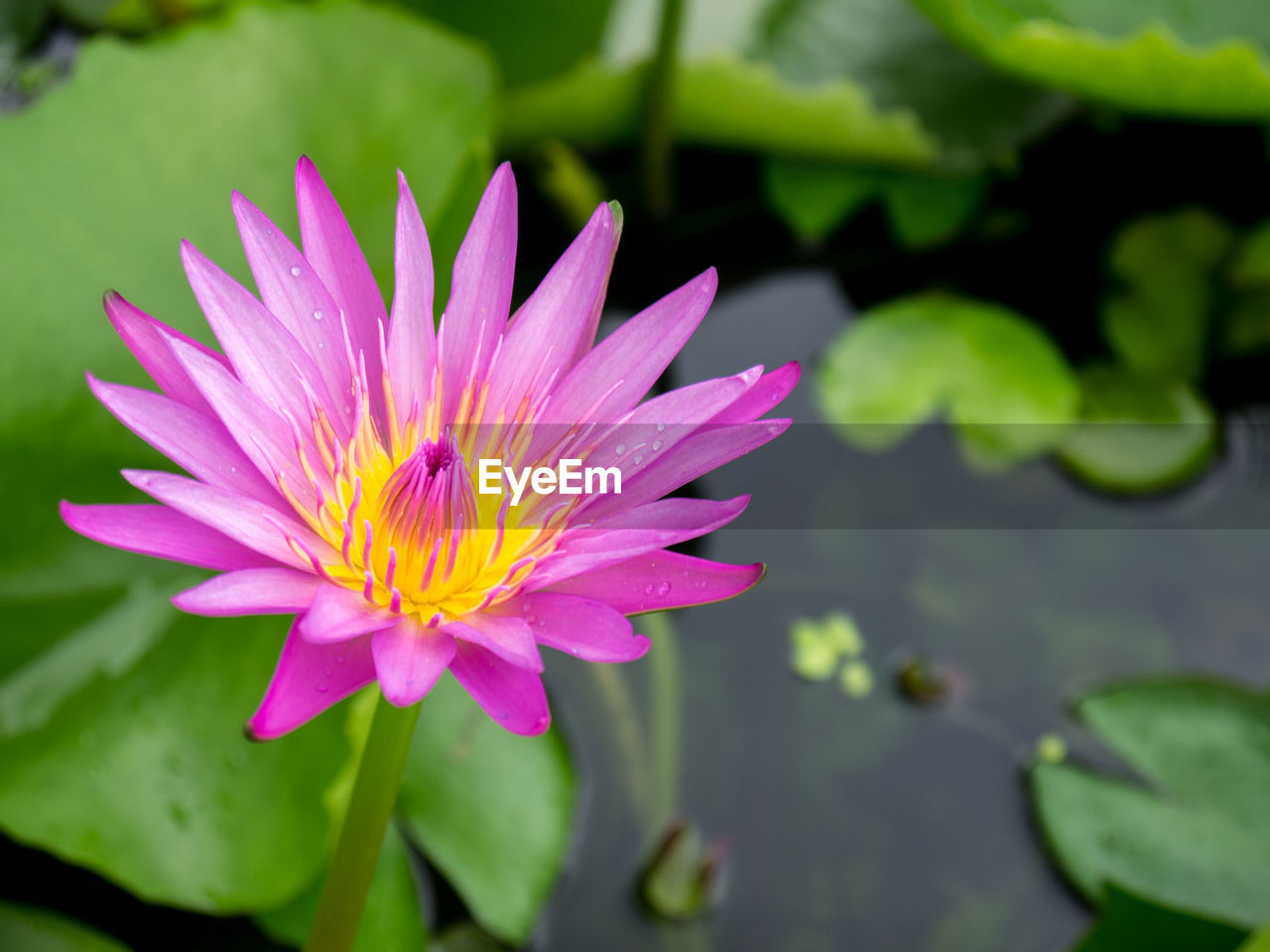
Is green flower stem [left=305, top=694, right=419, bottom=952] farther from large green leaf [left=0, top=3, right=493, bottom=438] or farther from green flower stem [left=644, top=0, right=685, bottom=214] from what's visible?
green flower stem [left=644, top=0, right=685, bottom=214]

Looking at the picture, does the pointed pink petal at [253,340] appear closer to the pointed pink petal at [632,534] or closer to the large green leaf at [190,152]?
the pointed pink petal at [632,534]

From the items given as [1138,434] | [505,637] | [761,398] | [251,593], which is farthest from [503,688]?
[1138,434]

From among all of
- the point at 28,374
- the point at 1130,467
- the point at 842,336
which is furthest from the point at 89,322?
the point at 1130,467

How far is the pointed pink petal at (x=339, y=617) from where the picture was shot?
0.57 m

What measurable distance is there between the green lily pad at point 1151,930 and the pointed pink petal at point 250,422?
0.90 meters

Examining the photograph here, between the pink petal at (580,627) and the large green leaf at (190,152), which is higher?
the large green leaf at (190,152)

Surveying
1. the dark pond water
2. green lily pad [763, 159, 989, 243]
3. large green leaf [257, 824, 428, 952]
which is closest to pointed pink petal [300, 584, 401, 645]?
large green leaf [257, 824, 428, 952]

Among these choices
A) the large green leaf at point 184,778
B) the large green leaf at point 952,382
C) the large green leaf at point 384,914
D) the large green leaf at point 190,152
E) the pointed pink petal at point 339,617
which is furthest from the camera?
the large green leaf at point 952,382

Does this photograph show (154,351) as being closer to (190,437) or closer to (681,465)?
(190,437)

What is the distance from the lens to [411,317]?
2.44 feet

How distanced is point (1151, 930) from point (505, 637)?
825 mm

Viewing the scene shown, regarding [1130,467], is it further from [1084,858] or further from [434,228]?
[434,228]

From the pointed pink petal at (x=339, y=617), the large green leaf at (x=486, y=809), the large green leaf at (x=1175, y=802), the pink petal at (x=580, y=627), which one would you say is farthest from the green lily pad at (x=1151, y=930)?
the pointed pink petal at (x=339, y=617)

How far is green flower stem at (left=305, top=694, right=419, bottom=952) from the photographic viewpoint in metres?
Result: 0.70
